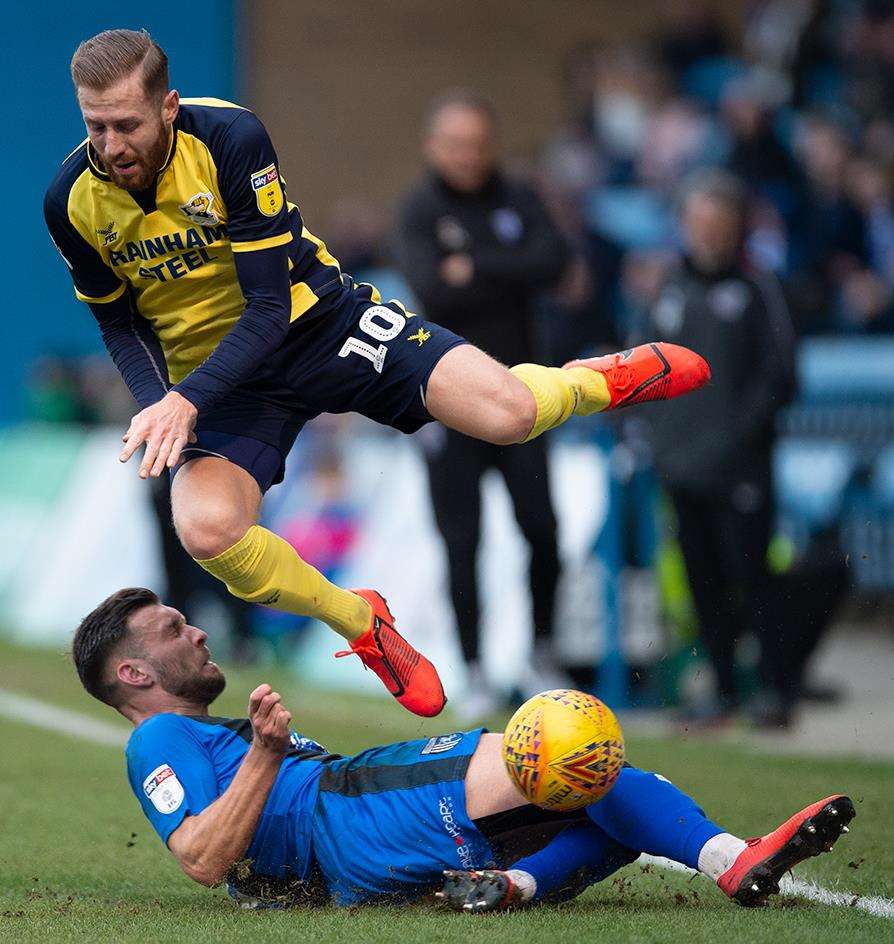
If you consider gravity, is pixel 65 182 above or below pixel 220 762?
above

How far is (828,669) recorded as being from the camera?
36.0 ft

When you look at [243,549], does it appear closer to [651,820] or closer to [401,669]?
[401,669]

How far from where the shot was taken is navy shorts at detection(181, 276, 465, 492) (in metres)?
5.90

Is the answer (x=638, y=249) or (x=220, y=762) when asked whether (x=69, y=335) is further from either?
(x=220, y=762)

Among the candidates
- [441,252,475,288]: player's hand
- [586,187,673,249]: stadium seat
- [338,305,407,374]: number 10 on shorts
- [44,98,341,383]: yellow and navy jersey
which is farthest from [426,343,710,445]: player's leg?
[586,187,673,249]: stadium seat

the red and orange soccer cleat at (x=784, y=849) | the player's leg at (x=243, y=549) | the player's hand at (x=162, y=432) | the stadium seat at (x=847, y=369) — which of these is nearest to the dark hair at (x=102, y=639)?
the player's hand at (x=162, y=432)

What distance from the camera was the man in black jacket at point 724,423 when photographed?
9.00 metres

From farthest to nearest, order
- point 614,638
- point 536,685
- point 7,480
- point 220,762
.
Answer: point 7,480 → point 614,638 → point 536,685 → point 220,762

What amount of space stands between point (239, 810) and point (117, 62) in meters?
2.22

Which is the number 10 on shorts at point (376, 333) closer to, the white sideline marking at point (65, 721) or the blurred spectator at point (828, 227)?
the white sideline marking at point (65, 721)

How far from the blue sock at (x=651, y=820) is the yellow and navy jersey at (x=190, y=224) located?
203cm

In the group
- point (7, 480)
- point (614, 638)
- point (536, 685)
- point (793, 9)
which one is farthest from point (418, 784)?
point (793, 9)

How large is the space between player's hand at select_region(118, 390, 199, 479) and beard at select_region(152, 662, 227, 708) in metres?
0.55

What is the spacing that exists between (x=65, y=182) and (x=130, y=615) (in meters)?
1.46
